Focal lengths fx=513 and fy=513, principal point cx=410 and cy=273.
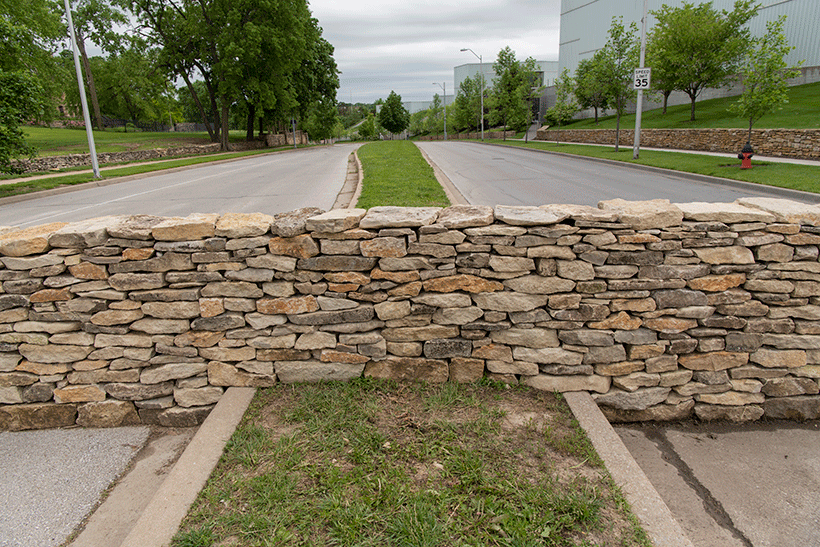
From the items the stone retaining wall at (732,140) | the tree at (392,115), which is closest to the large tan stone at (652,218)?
the stone retaining wall at (732,140)

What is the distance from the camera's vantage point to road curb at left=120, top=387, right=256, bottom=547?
2.85m

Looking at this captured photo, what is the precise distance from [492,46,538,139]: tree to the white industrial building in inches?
235

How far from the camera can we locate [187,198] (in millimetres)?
12969

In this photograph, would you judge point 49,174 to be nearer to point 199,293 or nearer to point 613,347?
point 199,293

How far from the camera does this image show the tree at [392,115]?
3674 inches

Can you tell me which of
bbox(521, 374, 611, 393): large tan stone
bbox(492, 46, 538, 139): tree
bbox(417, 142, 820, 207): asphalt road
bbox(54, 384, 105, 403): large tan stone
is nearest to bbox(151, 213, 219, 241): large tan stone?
bbox(54, 384, 105, 403): large tan stone


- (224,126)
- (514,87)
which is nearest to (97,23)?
(224,126)

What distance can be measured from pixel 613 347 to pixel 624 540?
1865 mm

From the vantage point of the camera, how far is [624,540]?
9.04ft

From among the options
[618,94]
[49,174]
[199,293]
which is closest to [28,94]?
[49,174]

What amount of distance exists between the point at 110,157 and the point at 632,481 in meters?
30.5

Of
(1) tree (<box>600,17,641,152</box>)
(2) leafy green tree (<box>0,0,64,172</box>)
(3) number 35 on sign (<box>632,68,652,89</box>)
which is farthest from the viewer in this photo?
(1) tree (<box>600,17,641,152</box>)

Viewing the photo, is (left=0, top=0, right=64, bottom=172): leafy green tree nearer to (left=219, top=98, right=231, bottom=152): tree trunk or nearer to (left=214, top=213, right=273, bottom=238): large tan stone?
(left=214, top=213, right=273, bottom=238): large tan stone

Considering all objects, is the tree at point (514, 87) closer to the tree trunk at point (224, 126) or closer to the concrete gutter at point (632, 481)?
the tree trunk at point (224, 126)
